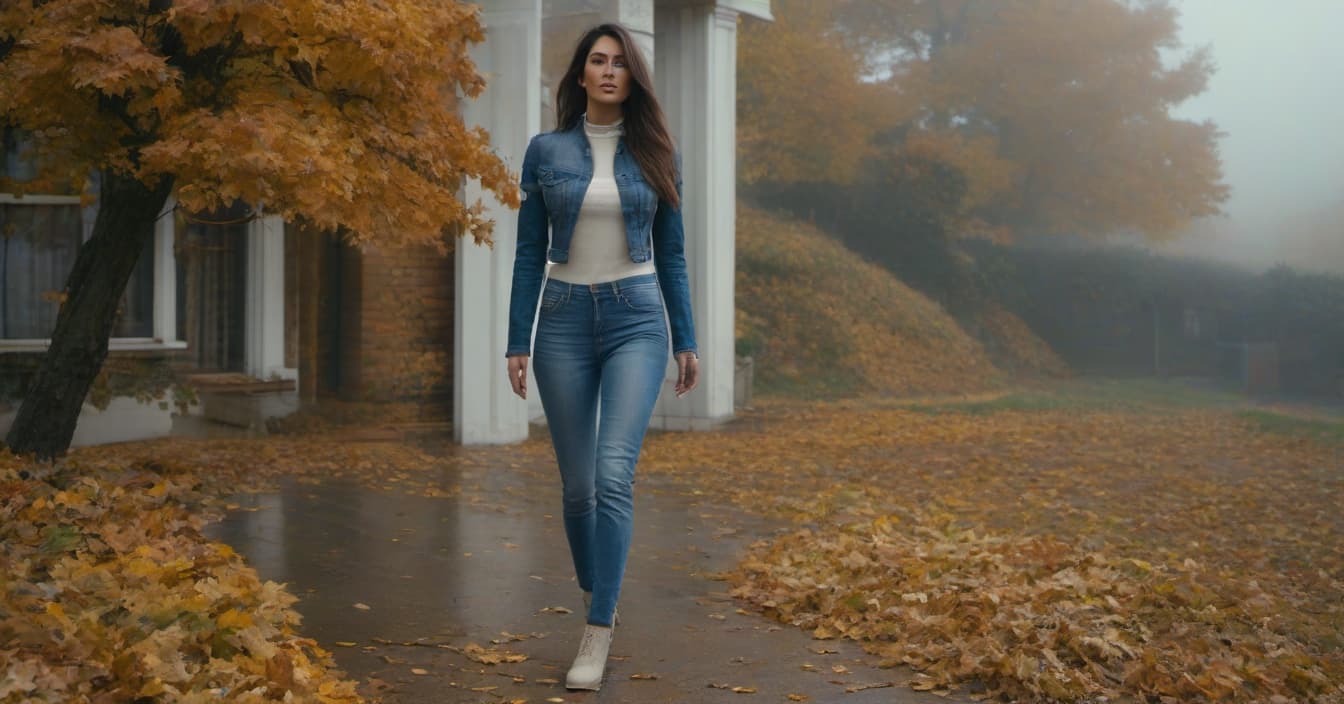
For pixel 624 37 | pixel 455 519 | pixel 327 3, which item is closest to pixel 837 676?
pixel 624 37

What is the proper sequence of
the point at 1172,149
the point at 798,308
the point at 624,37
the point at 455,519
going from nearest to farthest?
the point at 624,37, the point at 455,519, the point at 798,308, the point at 1172,149

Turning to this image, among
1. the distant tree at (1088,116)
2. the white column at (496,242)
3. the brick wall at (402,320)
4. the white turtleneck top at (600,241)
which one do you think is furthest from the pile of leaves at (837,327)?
the white turtleneck top at (600,241)

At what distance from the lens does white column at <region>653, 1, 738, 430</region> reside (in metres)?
14.7

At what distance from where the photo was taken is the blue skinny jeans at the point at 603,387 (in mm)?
4422

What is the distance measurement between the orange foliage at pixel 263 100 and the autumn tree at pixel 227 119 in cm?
1

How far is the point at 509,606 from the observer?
18.5 feet

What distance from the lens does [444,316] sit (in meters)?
13.7

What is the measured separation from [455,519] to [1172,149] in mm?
→ 27831

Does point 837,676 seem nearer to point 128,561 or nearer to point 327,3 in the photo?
point 128,561

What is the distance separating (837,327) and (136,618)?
2273 cm

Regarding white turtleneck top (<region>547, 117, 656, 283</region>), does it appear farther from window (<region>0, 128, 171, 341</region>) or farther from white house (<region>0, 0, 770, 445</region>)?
window (<region>0, 128, 171, 341</region>)

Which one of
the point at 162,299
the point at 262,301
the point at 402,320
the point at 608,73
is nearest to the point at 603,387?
the point at 608,73

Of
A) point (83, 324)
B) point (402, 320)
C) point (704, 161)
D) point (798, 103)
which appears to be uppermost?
point (798, 103)

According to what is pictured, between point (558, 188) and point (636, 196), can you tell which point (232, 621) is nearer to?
point (558, 188)
